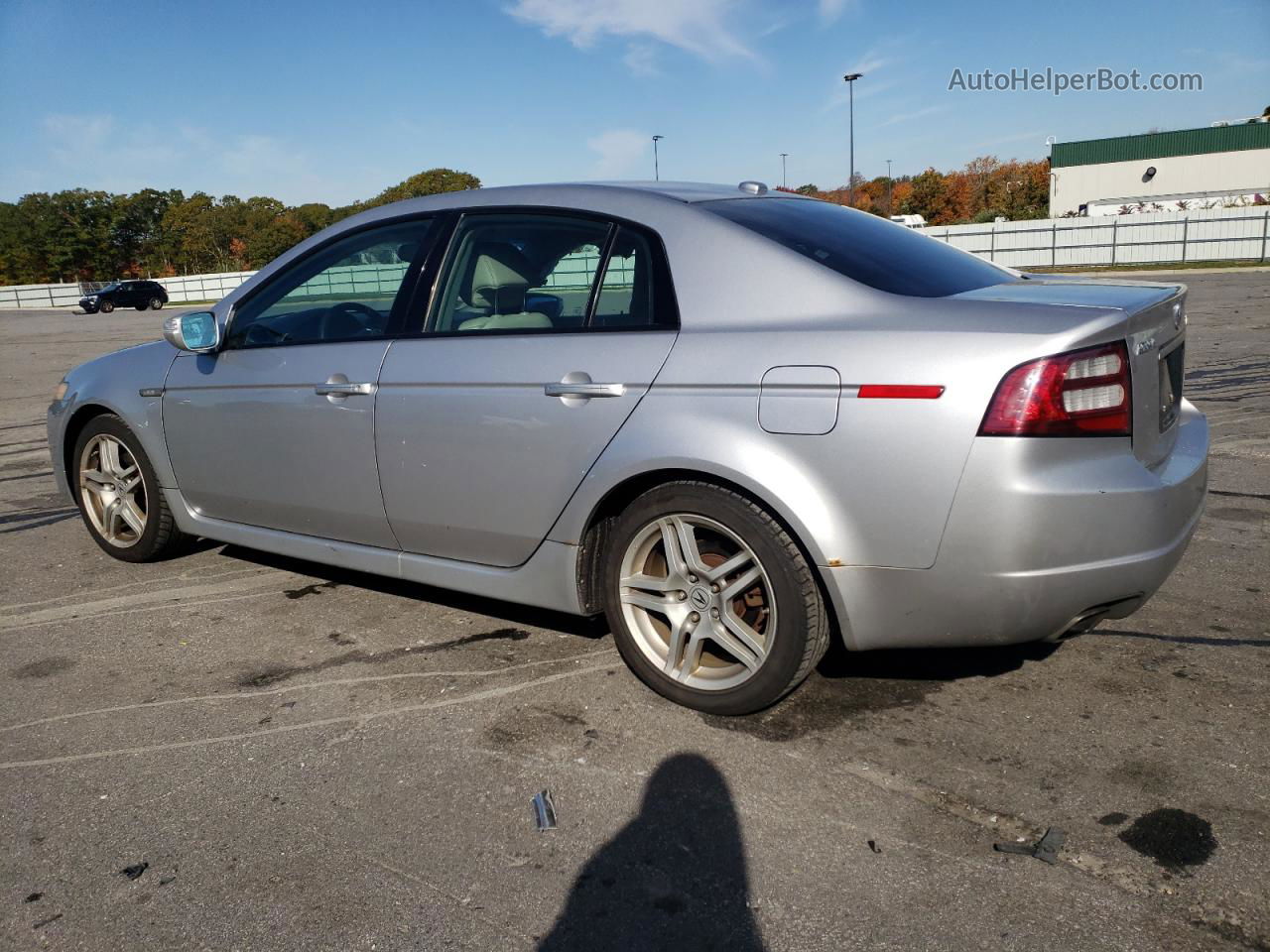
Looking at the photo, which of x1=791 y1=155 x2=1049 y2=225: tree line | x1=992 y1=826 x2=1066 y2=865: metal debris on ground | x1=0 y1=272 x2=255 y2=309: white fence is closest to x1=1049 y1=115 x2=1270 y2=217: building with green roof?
x1=791 y1=155 x2=1049 y2=225: tree line

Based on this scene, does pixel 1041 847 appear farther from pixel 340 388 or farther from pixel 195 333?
pixel 195 333

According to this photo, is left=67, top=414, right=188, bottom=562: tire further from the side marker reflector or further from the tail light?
the tail light

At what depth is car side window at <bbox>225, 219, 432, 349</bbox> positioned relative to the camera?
3.85 m

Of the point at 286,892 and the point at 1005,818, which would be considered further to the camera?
the point at 1005,818

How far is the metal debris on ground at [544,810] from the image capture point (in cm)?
259

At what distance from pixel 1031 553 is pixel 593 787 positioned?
4.37ft

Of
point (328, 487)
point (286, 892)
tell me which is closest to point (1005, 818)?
point (286, 892)

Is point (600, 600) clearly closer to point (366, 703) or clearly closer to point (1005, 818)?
point (366, 703)

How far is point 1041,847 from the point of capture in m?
2.40

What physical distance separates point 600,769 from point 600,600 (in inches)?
27.1

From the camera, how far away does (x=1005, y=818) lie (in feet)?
8.29

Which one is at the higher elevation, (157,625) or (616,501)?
(616,501)

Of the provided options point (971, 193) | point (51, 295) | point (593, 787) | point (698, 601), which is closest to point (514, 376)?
point (698, 601)

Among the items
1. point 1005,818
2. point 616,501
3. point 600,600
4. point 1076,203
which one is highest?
point 1076,203
